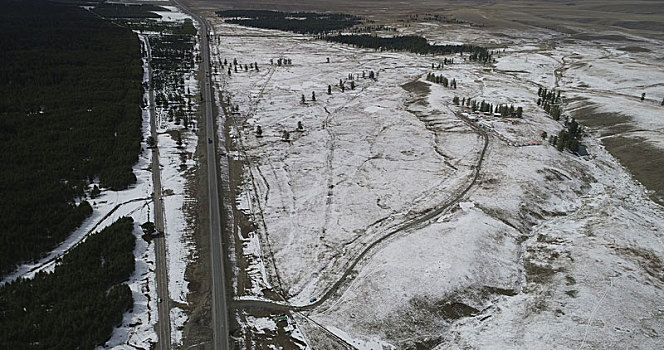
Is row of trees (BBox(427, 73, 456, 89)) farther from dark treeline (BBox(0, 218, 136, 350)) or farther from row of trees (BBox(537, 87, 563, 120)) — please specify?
dark treeline (BBox(0, 218, 136, 350))

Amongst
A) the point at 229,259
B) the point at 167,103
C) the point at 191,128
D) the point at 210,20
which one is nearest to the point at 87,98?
the point at 167,103

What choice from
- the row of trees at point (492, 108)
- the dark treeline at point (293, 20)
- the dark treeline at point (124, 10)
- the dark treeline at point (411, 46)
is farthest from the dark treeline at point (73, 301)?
the dark treeline at point (124, 10)

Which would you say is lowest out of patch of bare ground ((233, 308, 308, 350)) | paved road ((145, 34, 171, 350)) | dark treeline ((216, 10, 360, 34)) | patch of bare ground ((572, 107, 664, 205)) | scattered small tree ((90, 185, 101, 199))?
patch of bare ground ((233, 308, 308, 350))

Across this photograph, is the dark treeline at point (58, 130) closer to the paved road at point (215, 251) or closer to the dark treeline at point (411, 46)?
the paved road at point (215, 251)

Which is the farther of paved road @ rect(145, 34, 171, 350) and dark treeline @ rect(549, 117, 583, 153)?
dark treeline @ rect(549, 117, 583, 153)

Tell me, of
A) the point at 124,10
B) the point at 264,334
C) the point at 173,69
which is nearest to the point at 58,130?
the point at 173,69

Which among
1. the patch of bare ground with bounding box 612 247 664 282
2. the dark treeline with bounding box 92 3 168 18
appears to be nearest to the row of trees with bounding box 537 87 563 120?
the patch of bare ground with bounding box 612 247 664 282
